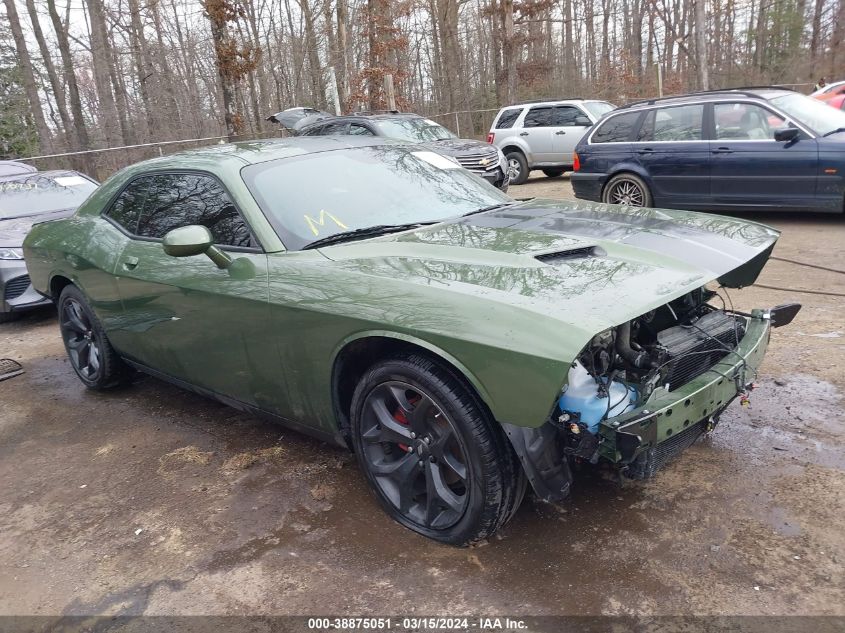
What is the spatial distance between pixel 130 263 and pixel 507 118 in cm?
1199

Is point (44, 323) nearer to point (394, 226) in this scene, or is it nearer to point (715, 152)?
point (394, 226)

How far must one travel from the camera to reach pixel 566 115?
13547 millimetres

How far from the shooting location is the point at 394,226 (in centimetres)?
324

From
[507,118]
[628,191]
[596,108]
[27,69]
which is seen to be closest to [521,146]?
[507,118]

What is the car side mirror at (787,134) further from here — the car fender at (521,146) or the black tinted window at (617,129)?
the car fender at (521,146)

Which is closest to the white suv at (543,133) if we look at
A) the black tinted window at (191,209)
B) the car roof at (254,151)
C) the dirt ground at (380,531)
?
the car roof at (254,151)

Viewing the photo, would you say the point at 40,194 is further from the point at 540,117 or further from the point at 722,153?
the point at 540,117

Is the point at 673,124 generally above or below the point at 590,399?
above

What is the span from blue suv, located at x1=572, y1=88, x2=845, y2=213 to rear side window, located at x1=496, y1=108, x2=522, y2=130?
5382mm

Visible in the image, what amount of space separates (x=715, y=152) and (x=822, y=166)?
1171 millimetres

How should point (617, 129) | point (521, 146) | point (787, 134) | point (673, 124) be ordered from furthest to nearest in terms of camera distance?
point (521, 146) < point (617, 129) < point (673, 124) < point (787, 134)

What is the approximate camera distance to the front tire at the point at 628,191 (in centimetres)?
856

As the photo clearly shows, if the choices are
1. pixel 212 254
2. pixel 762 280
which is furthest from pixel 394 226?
pixel 762 280

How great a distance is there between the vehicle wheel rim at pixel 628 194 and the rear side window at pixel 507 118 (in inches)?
235
